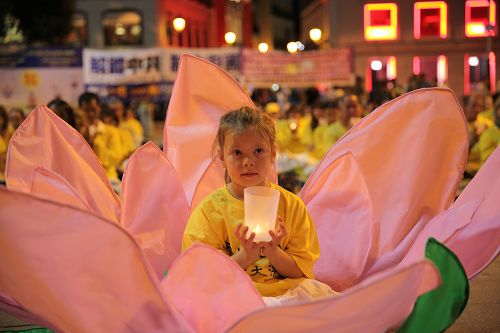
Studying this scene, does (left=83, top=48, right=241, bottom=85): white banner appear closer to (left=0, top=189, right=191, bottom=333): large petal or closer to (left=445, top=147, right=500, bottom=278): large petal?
(left=445, top=147, right=500, bottom=278): large petal

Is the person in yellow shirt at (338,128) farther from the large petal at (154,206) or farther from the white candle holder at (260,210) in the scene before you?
the white candle holder at (260,210)

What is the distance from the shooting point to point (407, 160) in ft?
9.70

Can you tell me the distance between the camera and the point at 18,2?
24.1 metres

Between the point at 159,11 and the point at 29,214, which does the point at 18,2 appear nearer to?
the point at 159,11

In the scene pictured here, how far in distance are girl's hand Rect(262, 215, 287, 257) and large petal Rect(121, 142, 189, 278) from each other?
0.66 meters

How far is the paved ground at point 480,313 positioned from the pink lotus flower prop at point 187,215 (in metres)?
0.76

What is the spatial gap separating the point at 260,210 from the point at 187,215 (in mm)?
945

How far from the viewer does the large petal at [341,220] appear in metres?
2.89

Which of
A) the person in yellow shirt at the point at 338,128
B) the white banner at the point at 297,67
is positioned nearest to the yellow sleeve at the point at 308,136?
the person in yellow shirt at the point at 338,128

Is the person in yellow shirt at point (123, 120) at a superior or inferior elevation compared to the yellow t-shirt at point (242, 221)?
superior

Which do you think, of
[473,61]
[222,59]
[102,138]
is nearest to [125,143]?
[102,138]

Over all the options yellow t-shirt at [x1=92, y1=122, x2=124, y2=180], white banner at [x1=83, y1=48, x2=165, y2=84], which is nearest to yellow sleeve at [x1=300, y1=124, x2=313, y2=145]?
yellow t-shirt at [x1=92, y1=122, x2=124, y2=180]

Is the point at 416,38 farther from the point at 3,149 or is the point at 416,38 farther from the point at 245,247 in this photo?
the point at 245,247

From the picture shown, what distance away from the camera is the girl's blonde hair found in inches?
96.7
